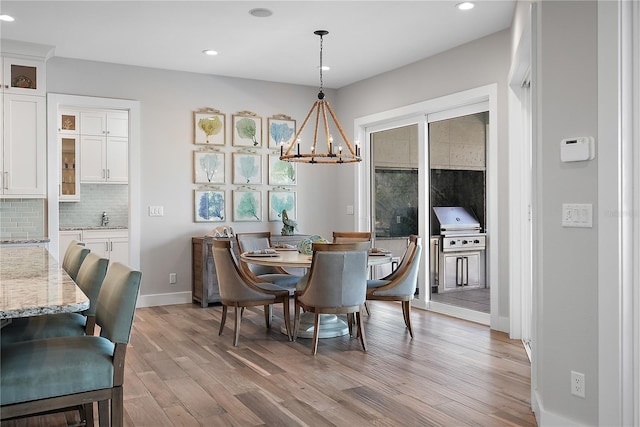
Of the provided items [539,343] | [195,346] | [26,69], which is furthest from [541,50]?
[26,69]

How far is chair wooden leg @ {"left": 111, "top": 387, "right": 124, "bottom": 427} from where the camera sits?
199 centimetres

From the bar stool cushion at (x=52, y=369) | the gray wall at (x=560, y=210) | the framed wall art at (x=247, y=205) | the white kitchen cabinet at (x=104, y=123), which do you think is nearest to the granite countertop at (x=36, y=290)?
the bar stool cushion at (x=52, y=369)

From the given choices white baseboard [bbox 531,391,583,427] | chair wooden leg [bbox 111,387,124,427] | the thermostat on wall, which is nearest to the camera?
chair wooden leg [bbox 111,387,124,427]

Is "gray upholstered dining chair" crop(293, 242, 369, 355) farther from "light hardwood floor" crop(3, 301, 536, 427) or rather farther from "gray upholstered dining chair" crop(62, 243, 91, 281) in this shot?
"gray upholstered dining chair" crop(62, 243, 91, 281)

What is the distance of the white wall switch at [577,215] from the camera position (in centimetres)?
239

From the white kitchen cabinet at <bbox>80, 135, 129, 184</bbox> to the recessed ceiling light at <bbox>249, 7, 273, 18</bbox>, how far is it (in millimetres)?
3820

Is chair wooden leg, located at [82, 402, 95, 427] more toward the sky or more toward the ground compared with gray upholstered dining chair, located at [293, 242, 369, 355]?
more toward the ground

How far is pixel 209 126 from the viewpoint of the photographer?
6465 mm

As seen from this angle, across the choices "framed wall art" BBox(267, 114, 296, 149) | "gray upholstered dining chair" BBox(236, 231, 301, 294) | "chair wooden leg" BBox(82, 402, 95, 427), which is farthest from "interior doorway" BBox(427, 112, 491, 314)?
"chair wooden leg" BBox(82, 402, 95, 427)

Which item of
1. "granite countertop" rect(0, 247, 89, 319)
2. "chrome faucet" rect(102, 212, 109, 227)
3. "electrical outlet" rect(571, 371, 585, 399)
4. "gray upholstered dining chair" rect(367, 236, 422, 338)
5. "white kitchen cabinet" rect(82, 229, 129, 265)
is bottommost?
"electrical outlet" rect(571, 371, 585, 399)

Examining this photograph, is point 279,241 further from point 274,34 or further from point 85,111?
point 85,111

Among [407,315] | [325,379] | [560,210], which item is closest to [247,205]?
[407,315]

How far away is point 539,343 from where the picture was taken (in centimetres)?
272

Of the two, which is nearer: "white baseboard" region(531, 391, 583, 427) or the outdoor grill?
"white baseboard" region(531, 391, 583, 427)
